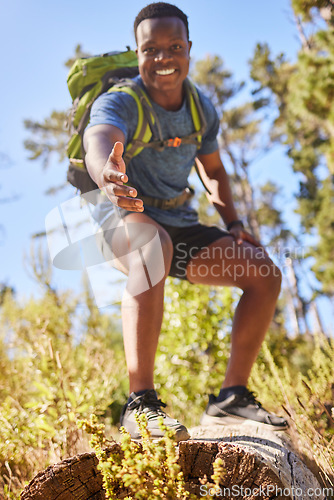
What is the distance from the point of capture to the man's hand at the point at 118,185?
1.28 m

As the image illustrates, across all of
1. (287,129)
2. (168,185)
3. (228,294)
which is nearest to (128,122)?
(168,185)

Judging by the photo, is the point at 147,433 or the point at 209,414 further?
the point at 209,414

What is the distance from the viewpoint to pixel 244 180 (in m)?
15.5

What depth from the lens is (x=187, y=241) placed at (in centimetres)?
214

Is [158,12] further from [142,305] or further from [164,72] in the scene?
[142,305]

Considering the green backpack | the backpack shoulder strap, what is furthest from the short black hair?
A: the backpack shoulder strap

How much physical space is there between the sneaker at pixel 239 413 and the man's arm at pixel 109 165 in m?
1.13

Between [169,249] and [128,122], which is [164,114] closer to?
[128,122]

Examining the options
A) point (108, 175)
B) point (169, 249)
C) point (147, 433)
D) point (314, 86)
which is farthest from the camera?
point (314, 86)

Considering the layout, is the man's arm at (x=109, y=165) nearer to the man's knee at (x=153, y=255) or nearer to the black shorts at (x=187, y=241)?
the man's knee at (x=153, y=255)

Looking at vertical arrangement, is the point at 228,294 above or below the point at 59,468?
below

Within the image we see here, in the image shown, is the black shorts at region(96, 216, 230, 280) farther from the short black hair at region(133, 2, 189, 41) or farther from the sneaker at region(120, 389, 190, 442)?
the short black hair at region(133, 2, 189, 41)

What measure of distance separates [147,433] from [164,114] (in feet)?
5.22

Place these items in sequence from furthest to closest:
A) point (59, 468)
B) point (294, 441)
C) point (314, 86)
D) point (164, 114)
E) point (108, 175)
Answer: point (314, 86) → point (164, 114) → point (294, 441) → point (108, 175) → point (59, 468)
